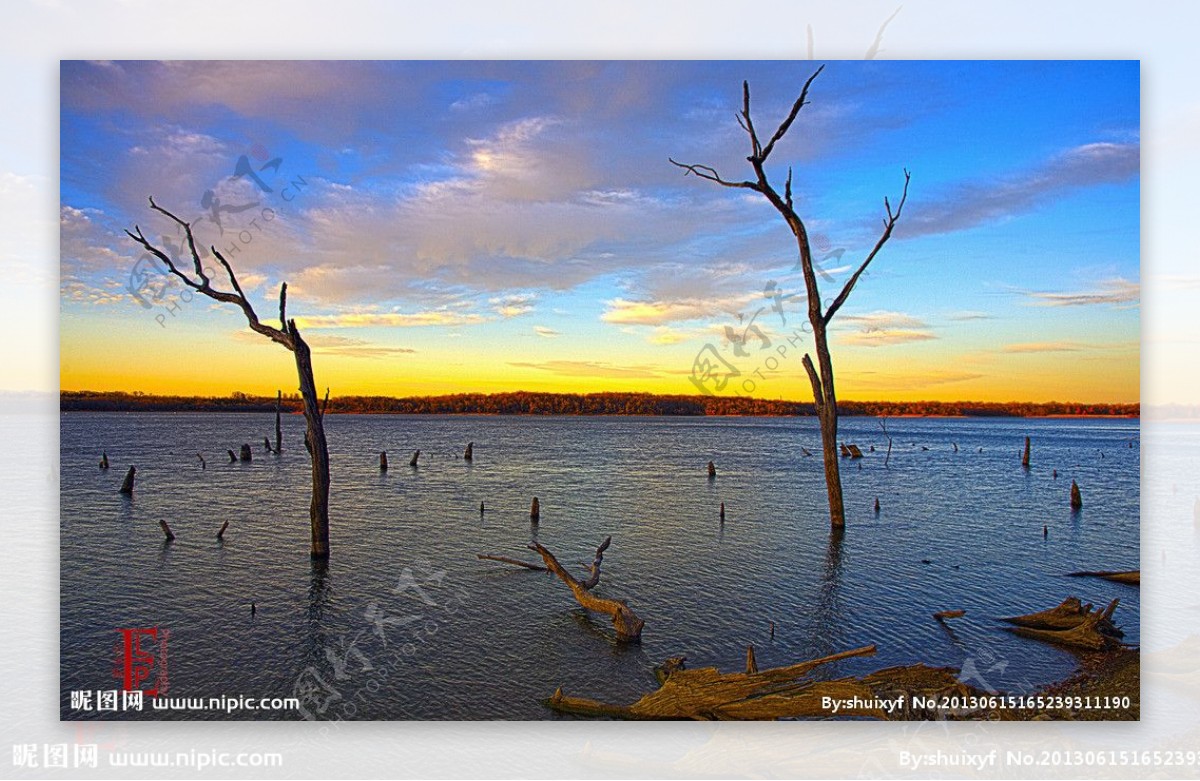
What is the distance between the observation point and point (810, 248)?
884 cm

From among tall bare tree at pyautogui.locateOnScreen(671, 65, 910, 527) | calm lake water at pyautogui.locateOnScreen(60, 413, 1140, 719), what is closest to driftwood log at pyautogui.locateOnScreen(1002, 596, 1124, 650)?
calm lake water at pyautogui.locateOnScreen(60, 413, 1140, 719)

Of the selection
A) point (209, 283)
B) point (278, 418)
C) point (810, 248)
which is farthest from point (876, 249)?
point (278, 418)

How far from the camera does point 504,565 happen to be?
10.9 meters

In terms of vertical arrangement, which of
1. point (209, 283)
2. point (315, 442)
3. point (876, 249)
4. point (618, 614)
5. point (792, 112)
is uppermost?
point (792, 112)

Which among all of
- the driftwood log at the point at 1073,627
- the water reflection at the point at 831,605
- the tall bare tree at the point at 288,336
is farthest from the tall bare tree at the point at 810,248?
the tall bare tree at the point at 288,336

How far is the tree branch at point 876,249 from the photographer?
8.16 m

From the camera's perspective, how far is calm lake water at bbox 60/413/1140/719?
6723 millimetres

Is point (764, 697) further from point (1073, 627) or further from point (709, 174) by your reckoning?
point (709, 174)

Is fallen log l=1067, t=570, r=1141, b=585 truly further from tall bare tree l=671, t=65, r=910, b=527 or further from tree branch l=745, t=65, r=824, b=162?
A: tree branch l=745, t=65, r=824, b=162

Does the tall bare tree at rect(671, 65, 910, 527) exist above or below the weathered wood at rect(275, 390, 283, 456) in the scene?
above

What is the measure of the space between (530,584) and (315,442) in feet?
12.1

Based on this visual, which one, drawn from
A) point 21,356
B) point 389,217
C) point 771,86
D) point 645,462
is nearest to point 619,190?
point 771,86

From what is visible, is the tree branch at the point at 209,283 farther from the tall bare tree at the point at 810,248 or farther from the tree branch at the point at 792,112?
the tree branch at the point at 792,112

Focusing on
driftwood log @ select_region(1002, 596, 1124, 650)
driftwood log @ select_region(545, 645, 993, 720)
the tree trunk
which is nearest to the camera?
driftwood log @ select_region(545, 645, 993, 720)
